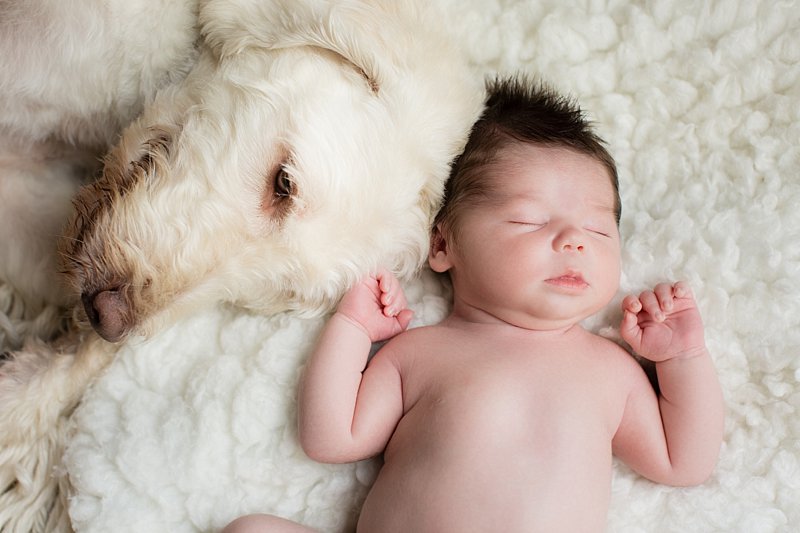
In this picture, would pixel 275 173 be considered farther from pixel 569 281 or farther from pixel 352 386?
pixel 569 281

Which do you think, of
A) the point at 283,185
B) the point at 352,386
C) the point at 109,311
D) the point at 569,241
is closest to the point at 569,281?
the point at 569,241

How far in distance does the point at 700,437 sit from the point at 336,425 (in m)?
0.66

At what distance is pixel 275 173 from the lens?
154cm

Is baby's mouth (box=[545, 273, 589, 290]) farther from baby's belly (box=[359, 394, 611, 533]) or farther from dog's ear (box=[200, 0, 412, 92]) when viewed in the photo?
dog's ear (box=[200, 0, 412, 92])

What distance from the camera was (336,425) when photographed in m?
1.51

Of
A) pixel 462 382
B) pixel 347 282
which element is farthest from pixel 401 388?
pixel 347 282

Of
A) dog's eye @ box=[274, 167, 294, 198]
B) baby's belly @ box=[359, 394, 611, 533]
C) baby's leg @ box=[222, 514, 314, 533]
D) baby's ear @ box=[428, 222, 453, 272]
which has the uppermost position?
dog's eye @ box=[274, 167, 294, 198]

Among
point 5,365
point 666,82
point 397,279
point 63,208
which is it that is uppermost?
point 666,82

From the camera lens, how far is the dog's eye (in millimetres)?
1520

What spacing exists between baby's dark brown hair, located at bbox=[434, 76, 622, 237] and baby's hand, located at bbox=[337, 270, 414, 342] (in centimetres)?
17

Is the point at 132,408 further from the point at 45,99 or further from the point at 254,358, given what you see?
the point at 45,99

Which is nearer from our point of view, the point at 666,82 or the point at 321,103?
the point at 321,103

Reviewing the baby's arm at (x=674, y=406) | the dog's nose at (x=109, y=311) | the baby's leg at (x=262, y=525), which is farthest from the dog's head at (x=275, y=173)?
the baby's arm at (x=674, y=406)

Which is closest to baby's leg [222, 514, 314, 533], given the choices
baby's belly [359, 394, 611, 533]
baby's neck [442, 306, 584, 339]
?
baby's belly [359, 394, 611, 533]
